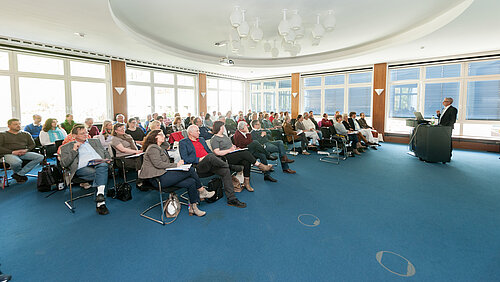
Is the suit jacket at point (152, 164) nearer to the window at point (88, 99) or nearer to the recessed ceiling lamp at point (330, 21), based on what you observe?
the recessed ceiling lamp at point (330, 21)

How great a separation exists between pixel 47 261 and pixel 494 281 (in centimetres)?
407

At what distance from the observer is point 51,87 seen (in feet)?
24.0

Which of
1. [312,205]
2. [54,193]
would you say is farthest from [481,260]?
[54,193]

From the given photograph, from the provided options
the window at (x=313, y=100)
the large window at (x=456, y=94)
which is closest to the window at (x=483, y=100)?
the large window at (x=456, y=94)

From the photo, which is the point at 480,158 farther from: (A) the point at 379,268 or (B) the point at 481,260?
(A) the point at 379,268

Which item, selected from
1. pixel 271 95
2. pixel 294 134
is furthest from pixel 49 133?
pixel 271 95

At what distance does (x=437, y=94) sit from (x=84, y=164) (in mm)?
11296

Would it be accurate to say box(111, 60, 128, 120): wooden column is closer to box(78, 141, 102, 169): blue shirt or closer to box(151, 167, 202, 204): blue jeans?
box(78, 141, 102, 169): blue shirt

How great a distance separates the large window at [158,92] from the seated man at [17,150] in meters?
4.74

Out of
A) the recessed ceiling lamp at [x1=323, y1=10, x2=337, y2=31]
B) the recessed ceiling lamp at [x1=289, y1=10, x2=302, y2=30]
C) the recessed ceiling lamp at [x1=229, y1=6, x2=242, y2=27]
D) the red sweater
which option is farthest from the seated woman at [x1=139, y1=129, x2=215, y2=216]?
the recessed ceiling lamp at [x1=323, y1=10, x2=337, y2=31]

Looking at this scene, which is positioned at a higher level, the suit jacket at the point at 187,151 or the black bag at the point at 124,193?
the suit jacket at the point at 187,151

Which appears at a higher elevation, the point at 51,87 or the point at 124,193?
the point at 51,87

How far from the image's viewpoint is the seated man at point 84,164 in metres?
3.31

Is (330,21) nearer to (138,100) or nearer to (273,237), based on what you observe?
(273,237)
